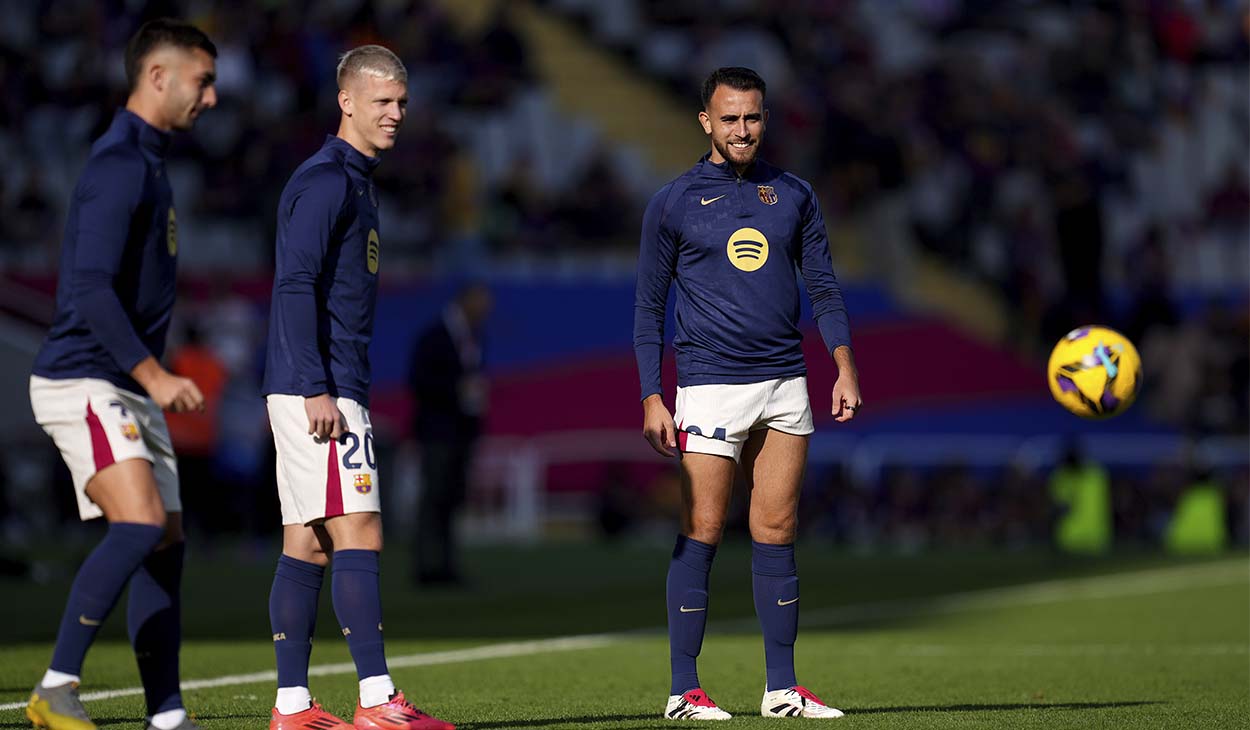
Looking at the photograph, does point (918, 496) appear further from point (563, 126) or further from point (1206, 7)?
point (1206, 7)

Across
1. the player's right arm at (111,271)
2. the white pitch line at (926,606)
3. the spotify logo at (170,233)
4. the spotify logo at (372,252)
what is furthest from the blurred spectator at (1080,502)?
the player's right arm at (111,271)

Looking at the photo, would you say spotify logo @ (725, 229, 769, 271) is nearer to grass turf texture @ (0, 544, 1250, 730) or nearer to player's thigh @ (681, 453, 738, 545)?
player's thigh @ (681, 453, 738, 545)

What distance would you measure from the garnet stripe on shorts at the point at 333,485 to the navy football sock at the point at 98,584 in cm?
60

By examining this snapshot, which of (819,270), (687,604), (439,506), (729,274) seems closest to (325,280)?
(729,274)

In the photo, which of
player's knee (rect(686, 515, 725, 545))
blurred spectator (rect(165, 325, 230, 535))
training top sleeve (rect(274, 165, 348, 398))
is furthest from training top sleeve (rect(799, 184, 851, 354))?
blurred spectator (rect(165, 325, 230, 535))

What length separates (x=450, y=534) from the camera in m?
15.2

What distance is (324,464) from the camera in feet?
20.8

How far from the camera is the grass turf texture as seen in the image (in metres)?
7.54

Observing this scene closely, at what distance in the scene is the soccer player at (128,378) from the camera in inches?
233

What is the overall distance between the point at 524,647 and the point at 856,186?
1538 cm

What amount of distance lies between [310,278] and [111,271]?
668mm

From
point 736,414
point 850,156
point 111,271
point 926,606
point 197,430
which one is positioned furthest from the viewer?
point 850,156

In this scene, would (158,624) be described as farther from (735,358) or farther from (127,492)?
(735,358)

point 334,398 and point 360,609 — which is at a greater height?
point 334,398
